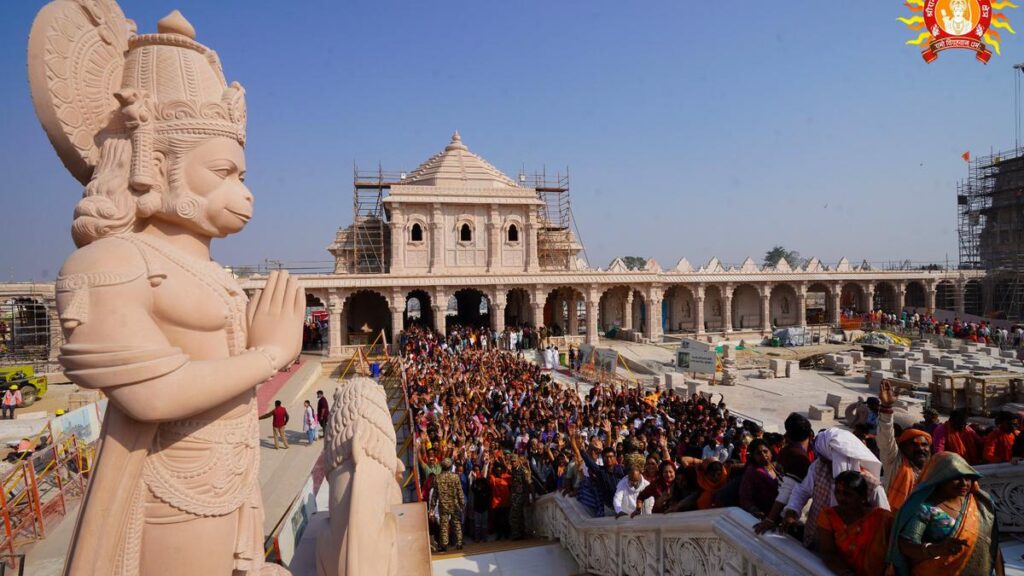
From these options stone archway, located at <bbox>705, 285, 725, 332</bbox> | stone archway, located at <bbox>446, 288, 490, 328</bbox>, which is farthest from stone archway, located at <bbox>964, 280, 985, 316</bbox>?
stone archway, located at <bbox>446, 288, 490, 328</bbox>

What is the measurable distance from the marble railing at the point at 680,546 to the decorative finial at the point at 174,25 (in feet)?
14.5

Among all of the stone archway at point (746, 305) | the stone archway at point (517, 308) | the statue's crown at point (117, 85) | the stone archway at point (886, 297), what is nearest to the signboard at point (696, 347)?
the stone archway at point (517, 308)

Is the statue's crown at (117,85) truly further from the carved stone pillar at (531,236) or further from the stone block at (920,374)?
the carved stone pillar at (531,236)

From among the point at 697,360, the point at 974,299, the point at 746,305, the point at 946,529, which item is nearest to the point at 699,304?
the point at 746,305

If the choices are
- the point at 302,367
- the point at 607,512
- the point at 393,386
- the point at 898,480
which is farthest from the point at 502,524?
the point at 302,367

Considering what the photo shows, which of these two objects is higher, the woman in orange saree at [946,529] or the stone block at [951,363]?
the woman in orange saree at [946,529]

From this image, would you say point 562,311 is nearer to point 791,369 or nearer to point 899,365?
point 791,369

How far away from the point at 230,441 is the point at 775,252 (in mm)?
88957

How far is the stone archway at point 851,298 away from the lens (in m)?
35.4

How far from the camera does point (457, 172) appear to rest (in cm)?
2948

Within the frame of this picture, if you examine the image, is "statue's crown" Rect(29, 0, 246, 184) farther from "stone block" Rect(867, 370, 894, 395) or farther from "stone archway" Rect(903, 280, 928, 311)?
"stone archway" Rect(903, 280, 928, 311)

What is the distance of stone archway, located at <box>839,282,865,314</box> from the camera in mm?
35397

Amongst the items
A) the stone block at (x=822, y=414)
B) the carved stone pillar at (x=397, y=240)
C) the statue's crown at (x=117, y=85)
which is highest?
the carved stone pillar at (x=397, y=240)

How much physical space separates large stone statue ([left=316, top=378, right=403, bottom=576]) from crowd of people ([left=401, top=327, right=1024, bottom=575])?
2.47 m
